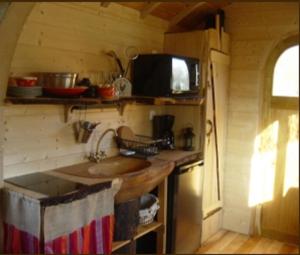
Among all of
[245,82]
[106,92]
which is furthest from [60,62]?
[245,82]

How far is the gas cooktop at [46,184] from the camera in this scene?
1.79m

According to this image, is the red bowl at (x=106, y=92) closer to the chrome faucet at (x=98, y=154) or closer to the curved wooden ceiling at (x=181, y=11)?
the chrome faucet at (x=98, y=154)

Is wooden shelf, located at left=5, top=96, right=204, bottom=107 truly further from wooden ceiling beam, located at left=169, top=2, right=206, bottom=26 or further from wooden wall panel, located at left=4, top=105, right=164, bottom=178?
wooden ceiling beam, located at left=169, top=2, right=206, bottom=26

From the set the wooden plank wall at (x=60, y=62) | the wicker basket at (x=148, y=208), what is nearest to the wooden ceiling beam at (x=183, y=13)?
the wooden plank wall at (x=60, y=62)

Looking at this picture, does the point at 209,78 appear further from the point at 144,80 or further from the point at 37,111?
the point at 37,111

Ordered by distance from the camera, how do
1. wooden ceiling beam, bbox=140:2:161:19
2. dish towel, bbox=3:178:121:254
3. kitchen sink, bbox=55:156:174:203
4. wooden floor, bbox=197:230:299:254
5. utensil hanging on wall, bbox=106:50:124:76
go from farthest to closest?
1. wooden floor, bbox=197:230:299:254
2. wooden ceiling beam, bbox=140:2:161:19
3. utensil hanging on wall, bbox=106:50:124:76
4. kitchen sink, bbox=55:156:174:203
5. dish towel, bbox=3:178:121:254

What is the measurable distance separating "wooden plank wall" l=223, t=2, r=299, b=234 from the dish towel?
Answer: 6.17 feet

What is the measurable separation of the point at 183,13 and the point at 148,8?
1.50 feet

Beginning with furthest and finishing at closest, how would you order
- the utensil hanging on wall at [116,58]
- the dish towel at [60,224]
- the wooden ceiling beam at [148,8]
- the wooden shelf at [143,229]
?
Answer: the wooden ceiling beam at [148,8], the utensil hanging on wall at [116,58], the wooden shelf at [143,229], the dish towel at [60,224]

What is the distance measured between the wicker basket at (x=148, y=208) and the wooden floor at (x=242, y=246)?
33.0 inches

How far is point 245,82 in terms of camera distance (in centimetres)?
343

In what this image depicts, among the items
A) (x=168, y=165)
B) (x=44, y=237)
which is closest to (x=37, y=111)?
(x=44, y=237)

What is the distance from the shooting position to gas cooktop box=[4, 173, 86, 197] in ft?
5.88

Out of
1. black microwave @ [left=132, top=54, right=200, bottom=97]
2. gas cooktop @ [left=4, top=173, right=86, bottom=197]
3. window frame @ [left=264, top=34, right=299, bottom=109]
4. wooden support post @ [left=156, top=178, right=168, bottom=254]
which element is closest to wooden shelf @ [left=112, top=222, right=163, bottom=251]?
wooden support post @ [left=156, top=178, right=168, bottom=254]
